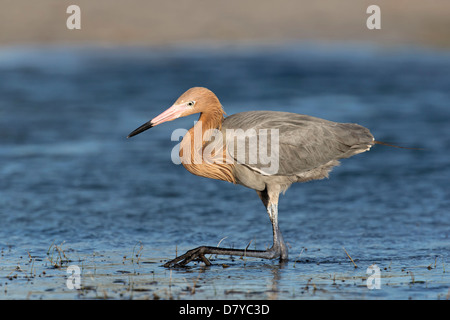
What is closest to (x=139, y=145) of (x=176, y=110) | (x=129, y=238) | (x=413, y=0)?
(x=129, y=238)

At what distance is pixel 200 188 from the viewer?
11.2 m

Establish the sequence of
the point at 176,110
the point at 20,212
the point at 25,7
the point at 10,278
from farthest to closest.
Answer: the point at 25,7 → the point at 20,212 → the point at 176,110 → the point at 10,278

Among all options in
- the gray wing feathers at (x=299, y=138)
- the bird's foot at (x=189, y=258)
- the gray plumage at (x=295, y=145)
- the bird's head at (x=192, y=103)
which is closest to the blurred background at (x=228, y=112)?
the bird's foot at (x=189, y=258)

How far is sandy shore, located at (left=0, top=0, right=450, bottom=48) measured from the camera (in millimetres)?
20797

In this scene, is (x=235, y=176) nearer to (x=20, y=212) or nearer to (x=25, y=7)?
(x=20, y=212)

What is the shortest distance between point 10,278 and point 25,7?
15.7 m

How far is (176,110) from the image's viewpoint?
7531 mm

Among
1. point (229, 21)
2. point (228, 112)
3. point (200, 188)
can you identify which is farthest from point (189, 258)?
point (229, 21)

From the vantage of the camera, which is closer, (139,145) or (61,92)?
(139,145)

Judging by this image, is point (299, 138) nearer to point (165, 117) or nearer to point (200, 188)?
point (165, 117)

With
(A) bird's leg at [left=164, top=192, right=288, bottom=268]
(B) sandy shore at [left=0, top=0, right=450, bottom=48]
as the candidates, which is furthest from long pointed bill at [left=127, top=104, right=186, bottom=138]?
(B) sandy shore at [left=0, top=0, right=450, bottom=48]

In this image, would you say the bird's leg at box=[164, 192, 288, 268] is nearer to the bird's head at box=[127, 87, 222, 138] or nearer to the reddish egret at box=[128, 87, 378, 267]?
the reddish egret at box=[128, 87, 378, 267]

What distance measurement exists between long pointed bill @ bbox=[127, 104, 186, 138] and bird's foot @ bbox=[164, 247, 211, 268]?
1.30m
